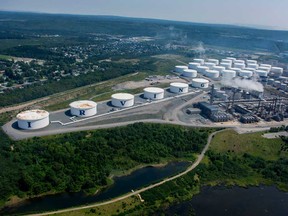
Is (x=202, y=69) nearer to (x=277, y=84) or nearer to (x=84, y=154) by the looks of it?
(x=277, y=84)

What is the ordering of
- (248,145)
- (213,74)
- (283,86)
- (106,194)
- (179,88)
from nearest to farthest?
(106,194), (248,145), (179,88), (283,86), (213,74)

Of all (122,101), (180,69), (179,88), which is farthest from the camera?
(180,69)

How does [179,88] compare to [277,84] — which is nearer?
[179,88]

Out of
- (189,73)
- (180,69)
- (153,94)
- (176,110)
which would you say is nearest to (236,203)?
(176,110)

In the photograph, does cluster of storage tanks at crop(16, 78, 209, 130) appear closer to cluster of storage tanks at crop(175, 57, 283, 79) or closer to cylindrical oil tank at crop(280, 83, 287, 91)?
cluster of storage tanks at crop(175, 57, 283, 79)

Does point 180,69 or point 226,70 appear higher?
point 226,70

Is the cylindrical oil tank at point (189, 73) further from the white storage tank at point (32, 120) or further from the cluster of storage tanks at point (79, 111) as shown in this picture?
the white storage tank at point (32, 120)

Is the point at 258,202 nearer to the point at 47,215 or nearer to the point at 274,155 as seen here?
the point at 274,155
